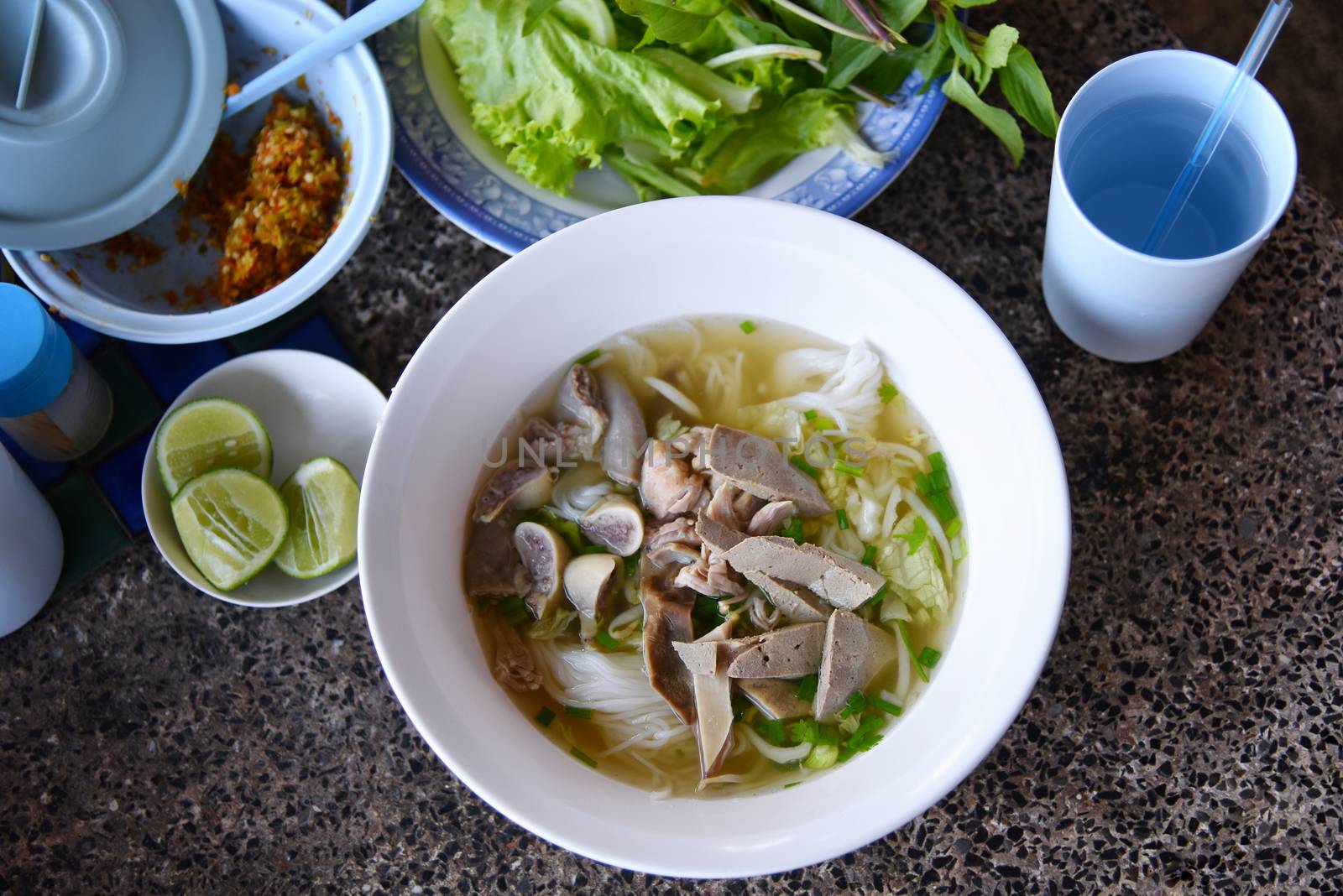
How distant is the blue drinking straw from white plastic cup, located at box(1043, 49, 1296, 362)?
2cm

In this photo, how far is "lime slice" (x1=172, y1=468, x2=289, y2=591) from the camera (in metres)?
1.56

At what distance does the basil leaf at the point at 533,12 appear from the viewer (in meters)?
1.53

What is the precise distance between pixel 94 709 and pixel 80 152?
0.84 meters

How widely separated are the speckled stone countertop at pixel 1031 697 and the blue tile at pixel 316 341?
34 mm

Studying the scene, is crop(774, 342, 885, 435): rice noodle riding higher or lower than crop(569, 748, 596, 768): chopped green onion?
higher

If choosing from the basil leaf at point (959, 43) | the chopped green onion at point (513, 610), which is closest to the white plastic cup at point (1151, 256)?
the basil leaf at point (959, 43)

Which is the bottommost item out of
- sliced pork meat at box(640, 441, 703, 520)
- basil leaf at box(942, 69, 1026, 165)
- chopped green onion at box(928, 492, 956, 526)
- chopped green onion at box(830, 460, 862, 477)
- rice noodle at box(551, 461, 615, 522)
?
chopped green onion at box(928, 492, 956, 526)

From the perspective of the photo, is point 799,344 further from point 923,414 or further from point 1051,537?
point 1051,537

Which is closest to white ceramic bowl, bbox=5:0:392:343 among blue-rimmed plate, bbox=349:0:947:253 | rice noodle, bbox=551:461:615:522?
blue-rimmed plate, bbox=349:0:947:253

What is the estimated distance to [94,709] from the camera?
5.41 feet

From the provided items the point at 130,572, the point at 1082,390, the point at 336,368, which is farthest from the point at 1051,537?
the point at 130,572

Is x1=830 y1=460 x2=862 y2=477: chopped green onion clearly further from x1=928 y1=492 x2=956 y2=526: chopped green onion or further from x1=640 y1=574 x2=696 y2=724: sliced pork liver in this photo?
x1=640 y1=574 x2=696 y2=724: sliced pork liver

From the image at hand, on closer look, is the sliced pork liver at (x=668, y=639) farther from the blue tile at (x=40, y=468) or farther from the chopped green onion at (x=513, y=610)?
→ the blue tile at (x=40, y=468)

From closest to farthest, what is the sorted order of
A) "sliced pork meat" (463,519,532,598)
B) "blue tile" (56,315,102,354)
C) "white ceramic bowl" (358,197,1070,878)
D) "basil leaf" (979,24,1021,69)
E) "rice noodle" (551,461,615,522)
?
"white ceramic bowl" (358,197,1070,878)
"basil leaf" (979,24,1021,69)
"sliced pork meat" (463,519,532,598)
"rice noodle" (551,461,615,522)
"blue tile" (56,315,102,354)
